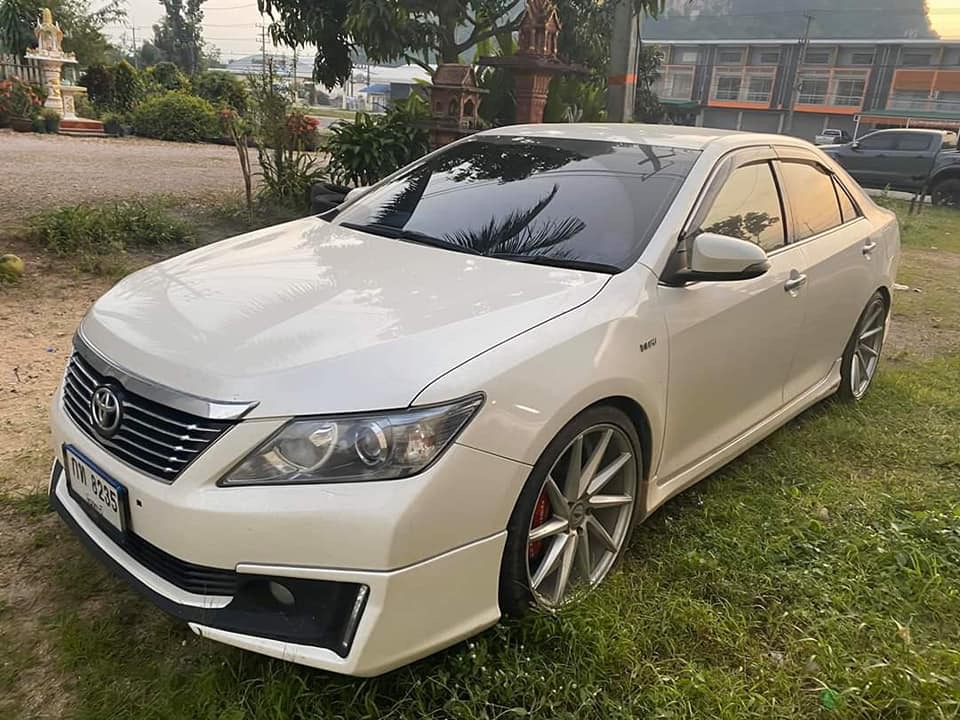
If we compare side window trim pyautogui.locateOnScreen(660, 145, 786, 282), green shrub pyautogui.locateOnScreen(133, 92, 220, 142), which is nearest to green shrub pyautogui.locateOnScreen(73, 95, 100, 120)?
green shrub pyautogui.locateOnScreen(133, 92, 220, 142)

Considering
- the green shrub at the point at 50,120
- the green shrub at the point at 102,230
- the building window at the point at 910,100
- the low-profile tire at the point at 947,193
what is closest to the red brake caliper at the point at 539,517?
the green shrub at the point at 102,230

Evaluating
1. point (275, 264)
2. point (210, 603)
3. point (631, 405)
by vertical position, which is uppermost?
point (275, 264)

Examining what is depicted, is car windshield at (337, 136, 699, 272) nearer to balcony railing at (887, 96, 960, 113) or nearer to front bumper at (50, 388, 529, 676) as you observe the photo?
front bumper at (50, 388, 529, 676)

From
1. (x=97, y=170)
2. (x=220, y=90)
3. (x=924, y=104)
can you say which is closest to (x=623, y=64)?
(x=97, y=170)

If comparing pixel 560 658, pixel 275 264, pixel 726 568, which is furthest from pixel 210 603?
pixel 726 568

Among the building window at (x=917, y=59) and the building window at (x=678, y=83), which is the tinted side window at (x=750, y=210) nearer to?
the building window at (x=917, y=59)

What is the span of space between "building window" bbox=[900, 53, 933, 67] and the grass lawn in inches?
2542

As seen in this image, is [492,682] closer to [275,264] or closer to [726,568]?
[726,568]

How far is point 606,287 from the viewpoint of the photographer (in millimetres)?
2447

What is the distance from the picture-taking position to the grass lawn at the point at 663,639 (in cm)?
204

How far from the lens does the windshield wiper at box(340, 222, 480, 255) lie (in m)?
2.85

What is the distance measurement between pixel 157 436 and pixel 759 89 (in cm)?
6651

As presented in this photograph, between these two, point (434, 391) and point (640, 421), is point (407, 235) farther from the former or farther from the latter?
point (434, 391)

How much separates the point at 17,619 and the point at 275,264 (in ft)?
4.37
